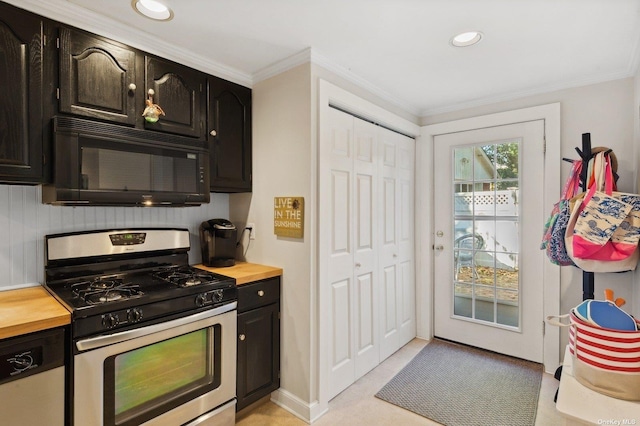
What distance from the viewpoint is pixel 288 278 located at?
224cm

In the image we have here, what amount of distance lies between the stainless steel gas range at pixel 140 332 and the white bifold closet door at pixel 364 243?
715mm

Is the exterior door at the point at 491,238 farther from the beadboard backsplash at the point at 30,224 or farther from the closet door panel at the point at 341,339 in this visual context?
the beadboard backsplash at the point at 30,224

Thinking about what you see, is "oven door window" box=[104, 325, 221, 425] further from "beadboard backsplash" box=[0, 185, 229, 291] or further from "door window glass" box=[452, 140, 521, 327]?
"door window glass" box=[452, 140, 521, 327]

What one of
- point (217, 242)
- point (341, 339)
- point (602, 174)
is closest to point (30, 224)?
point (217, 242)

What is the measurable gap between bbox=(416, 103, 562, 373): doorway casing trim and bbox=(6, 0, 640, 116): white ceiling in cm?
29

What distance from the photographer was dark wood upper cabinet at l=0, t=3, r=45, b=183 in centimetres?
151

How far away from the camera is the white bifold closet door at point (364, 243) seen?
232 cm

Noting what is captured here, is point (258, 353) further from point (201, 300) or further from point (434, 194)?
point (434, 194)

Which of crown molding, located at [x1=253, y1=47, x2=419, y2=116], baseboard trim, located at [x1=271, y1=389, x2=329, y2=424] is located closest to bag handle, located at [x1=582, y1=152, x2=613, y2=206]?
crown molding, located at [x1=253, y1=47, x2=419, y2=116]

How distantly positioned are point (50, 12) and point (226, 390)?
2.18 meters

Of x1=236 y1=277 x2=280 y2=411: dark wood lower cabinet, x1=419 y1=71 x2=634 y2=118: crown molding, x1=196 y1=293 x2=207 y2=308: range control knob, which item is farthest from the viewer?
x1=419 y1=71 x2=634 y2=118: crown molding

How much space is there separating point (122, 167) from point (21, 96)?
0.51 m

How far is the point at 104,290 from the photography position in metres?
1.70

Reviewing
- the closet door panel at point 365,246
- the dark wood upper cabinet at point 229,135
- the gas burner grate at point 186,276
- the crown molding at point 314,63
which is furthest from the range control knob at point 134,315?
the crown molding at point 314,63
